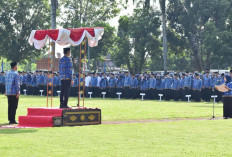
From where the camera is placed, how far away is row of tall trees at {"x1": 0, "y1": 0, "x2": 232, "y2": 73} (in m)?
47.0

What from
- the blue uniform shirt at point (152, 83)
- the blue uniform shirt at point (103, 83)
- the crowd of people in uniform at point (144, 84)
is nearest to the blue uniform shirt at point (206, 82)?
the crowd of people in uniform at point (144, 84)

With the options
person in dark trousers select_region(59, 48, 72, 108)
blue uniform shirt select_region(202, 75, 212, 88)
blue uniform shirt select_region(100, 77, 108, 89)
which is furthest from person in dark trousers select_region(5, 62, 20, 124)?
blue uniform shirt select_region(100, 77, 108, 89)

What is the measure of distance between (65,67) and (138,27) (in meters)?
33.7

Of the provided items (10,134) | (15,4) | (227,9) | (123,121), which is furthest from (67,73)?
(15,4)

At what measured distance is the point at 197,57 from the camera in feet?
168

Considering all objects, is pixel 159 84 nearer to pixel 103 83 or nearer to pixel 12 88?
pixel 103 83

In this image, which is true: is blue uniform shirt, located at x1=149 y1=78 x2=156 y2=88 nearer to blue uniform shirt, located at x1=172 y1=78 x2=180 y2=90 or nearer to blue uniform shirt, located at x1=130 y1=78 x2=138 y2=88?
blue uniform shirt, located at x1=130 y1=78 x2=138 y2=88

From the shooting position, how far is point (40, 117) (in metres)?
16.4

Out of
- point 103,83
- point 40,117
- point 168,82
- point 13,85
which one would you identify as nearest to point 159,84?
point 168,82

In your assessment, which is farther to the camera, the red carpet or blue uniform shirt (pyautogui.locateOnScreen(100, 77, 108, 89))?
blue uniform shirt (pyautogui.locateOnScreen(100, 77, 108, 89))

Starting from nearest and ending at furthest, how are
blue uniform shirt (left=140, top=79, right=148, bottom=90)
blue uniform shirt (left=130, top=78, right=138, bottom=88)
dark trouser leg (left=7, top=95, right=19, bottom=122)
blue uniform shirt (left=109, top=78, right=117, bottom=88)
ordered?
dark trouser leg (left=7, top=95, right=19, bottom=122) < blue uniform shirt (left=140, top=79, right=148, bottom=90) < blue uniform shirt (left=130, top=78, right=138, bottom=88) < blue uniform shirt (left=109, top=78, right=117, bottom=88)

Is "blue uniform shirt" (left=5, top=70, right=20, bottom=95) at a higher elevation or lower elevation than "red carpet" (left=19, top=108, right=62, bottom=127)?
higher

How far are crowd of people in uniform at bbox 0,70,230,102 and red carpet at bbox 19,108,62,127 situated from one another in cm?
1645

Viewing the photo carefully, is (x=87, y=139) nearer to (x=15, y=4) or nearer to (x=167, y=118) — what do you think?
(x=167, y=118)
